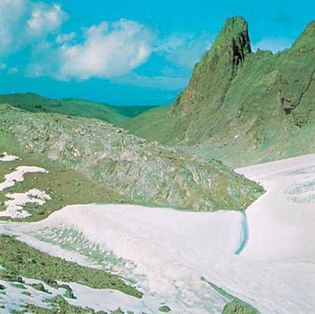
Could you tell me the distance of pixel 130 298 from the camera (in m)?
19.3

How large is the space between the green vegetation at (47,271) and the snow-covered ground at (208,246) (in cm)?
144

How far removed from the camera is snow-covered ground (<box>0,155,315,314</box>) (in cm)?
2184

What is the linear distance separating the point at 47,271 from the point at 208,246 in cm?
998

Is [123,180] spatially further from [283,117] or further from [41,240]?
[283,117]

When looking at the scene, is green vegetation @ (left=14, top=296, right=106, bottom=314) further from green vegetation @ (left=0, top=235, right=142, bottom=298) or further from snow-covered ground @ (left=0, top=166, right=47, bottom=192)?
snow-covered ground @ (left=0, top=166, right=47, bottom=192)

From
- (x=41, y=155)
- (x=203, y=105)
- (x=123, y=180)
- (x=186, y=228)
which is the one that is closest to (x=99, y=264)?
(x=186, y=228)

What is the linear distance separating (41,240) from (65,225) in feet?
6.86

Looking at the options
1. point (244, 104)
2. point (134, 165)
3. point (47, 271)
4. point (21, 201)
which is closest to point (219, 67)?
point (244, 104)

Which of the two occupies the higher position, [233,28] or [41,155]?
[233,28]

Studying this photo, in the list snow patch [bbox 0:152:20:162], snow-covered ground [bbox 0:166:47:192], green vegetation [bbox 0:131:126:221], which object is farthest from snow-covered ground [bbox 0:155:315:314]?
snow patch [bbox 0:152:20:162]

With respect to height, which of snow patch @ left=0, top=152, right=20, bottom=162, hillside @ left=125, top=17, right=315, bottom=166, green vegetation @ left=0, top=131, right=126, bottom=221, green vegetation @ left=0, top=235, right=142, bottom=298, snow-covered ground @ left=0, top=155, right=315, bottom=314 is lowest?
green vegetation @ left=0, top=235, right=142, bottom=298

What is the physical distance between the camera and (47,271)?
20.5 metres

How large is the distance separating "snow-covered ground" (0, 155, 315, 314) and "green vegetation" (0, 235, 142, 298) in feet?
4.72

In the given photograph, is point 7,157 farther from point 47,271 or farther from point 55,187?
point 47,271
